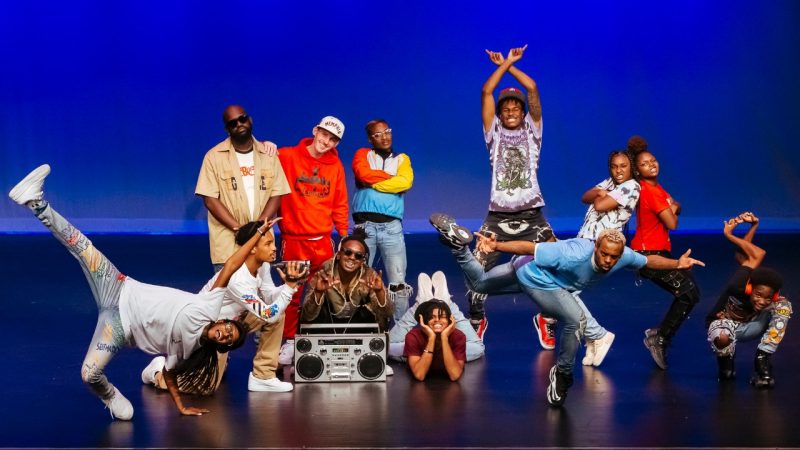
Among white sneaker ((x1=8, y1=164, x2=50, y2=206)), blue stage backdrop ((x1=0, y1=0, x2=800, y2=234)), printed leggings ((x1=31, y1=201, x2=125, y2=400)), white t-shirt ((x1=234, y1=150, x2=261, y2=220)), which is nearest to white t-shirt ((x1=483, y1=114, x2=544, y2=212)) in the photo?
Answer: white t-shirt ((x1=234, y1=150, x2=261, y2=220))

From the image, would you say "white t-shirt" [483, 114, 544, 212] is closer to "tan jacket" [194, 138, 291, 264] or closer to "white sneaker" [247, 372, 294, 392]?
"tan jacket" [194, 138, 291, 264]

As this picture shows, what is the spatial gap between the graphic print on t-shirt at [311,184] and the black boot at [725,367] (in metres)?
2.41

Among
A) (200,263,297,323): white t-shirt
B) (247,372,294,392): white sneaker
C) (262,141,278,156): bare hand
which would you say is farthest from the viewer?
(262,141,278,156): bare hand

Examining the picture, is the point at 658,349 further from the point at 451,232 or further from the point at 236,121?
the point at 236,121

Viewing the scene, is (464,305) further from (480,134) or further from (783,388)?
(480,134)

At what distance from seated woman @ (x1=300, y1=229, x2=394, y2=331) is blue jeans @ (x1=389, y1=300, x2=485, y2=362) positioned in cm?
26

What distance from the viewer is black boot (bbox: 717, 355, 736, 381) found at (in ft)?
19.4

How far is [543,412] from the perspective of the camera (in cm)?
530

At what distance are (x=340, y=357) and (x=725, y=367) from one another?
6.40 feet

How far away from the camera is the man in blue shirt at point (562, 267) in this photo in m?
5.38

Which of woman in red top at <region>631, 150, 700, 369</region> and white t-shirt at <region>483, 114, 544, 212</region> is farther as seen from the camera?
white t-shirt at <region>483, 114, 544, 212</region>

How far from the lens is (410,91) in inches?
511

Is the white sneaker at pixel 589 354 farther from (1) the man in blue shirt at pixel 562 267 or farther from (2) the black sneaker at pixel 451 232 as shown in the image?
(2) the black sneaker at pixel 451 232

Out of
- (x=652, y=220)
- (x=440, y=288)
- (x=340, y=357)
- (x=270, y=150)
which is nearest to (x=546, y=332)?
(x=440, y=288)
